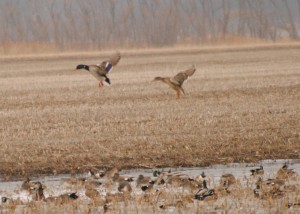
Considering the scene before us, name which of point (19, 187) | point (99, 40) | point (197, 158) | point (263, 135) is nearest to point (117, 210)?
point (19, 187)

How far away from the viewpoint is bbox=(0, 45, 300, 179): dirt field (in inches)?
526

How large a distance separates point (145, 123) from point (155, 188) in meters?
6.59

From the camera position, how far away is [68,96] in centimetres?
2484

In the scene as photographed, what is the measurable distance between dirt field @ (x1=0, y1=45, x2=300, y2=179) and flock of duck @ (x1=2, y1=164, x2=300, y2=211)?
1933 mm

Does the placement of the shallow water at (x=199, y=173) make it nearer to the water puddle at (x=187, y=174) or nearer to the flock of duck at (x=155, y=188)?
the water puddle at (x=187, y=174)

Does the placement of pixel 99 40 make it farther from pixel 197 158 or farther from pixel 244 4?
pixel 197 158

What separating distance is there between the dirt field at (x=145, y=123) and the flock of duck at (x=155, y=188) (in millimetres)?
1933

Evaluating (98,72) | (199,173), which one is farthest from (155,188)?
(98,72)

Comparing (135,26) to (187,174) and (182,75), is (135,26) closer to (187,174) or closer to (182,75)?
(182,75)

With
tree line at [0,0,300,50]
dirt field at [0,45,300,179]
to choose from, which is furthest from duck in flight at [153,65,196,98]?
tree line at [0,0,300,50]

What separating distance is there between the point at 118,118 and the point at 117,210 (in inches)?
352

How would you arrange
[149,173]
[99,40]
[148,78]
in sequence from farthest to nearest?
[99,40] < [148,78] < [149,173]

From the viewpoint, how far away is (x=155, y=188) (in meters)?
10.4

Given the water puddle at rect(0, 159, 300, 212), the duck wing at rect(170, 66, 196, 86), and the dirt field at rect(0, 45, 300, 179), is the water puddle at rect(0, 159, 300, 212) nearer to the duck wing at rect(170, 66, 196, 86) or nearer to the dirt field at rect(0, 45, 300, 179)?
the dirt field at rect(0, 45, 300, 179)
